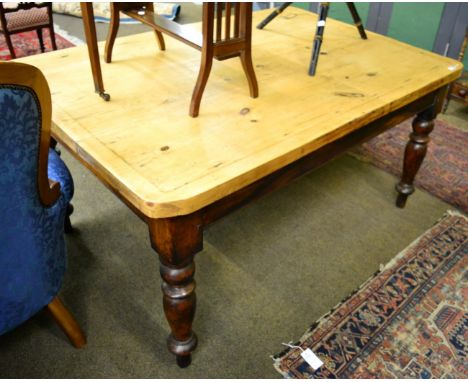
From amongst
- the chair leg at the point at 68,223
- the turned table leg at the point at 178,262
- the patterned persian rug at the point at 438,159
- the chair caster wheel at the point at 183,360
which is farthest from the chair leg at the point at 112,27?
the patterned persian rug at the point at 438,159

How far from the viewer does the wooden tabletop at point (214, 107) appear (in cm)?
94

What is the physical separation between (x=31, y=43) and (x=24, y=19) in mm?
506

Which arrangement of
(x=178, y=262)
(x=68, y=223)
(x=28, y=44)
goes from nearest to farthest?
(x=178, y=262)
(x=68, y=223)
(x=28, y=44)

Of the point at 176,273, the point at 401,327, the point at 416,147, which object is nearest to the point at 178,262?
the point at 176,273

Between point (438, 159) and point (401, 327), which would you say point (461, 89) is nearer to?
point (438, 159)

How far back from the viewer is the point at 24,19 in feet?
9.52

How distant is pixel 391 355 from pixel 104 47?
1.36 meters

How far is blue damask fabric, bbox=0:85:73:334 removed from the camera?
2.44ft

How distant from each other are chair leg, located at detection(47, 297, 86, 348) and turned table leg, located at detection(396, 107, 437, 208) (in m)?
1.34

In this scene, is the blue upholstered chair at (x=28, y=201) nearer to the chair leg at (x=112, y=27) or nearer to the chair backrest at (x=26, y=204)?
the chair backrest at (x=26, y=204)

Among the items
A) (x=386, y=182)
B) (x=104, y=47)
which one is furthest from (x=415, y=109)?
(x=104, y=47)

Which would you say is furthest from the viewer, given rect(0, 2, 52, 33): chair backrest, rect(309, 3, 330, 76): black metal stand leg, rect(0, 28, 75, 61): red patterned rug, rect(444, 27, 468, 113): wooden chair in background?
rect(0, 28, 75, 61): red patterned rug

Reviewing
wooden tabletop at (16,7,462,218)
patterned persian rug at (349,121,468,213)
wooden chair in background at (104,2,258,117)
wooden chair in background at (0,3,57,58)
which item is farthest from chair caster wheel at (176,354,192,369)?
wooden chair in background at (0,3,57,58)

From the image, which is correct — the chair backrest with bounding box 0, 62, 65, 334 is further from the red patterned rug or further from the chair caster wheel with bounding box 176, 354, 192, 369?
the red patterned rug
